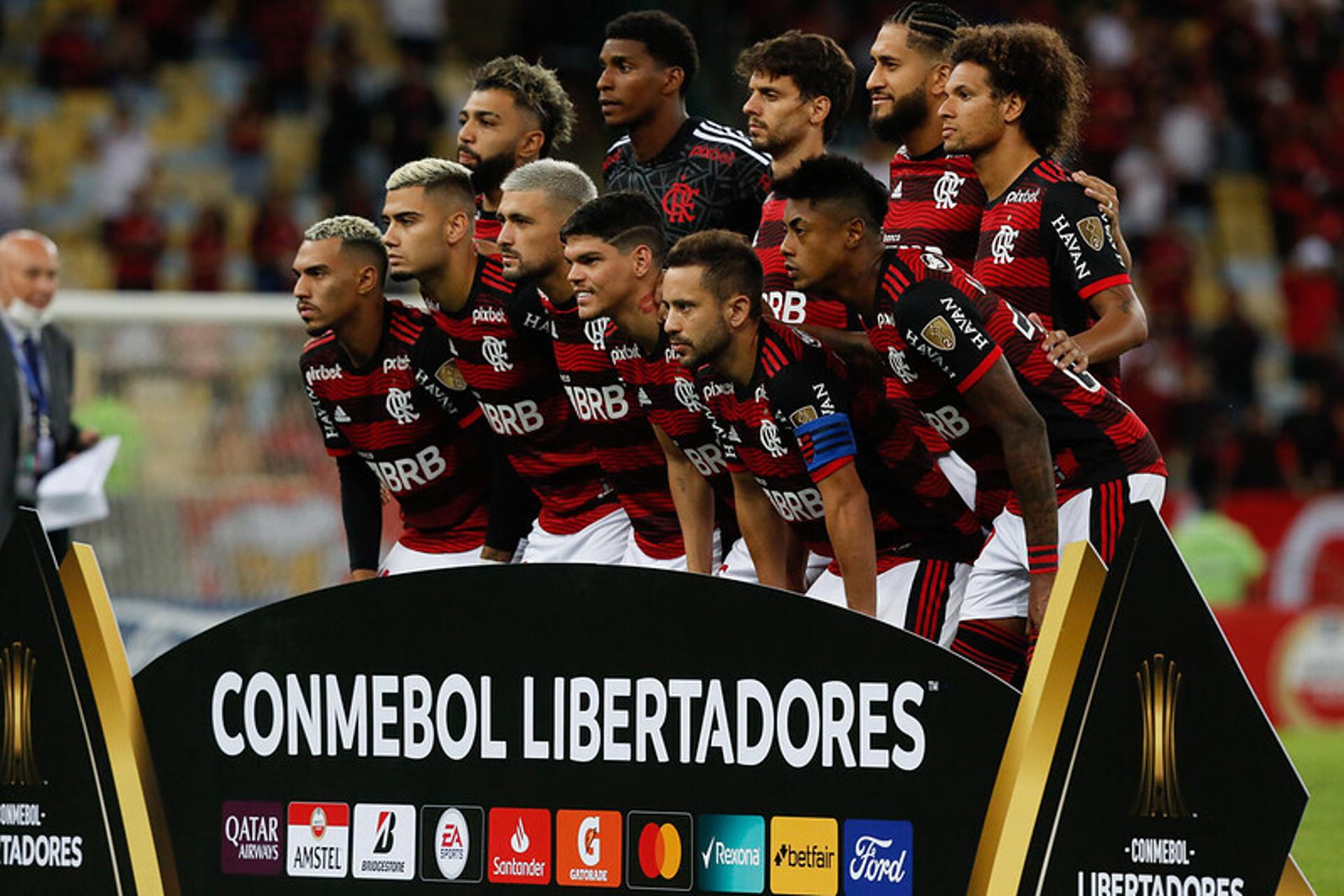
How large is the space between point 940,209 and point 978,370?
0.99 metres

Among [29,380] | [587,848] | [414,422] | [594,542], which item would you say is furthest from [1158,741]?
[29,380]

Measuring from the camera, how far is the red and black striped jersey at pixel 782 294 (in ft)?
19.1

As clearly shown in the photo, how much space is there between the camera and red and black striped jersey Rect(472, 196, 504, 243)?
659 centimetres

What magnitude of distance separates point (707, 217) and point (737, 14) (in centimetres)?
1240

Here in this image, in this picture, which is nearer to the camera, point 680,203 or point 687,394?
point 687,394

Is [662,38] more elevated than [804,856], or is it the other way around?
[662,38]

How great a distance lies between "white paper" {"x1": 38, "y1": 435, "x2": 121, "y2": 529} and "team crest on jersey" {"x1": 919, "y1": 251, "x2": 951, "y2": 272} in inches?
200

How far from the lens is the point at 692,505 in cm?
594

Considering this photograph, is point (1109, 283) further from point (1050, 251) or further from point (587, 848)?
point (587, 848)

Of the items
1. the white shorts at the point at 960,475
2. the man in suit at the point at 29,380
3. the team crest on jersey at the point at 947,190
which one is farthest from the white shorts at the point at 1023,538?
the man in suit at the point at 29,380

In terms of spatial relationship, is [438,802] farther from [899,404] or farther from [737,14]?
[737,14]

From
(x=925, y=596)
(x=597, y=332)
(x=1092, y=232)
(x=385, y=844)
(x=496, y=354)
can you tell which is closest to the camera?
(x=385, y=844)

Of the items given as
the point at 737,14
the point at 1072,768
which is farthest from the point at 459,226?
the point at 737,14

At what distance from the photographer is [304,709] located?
4.56 m
